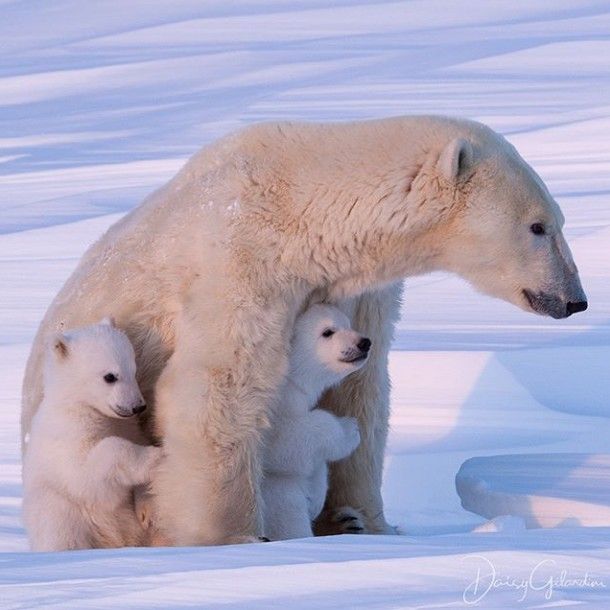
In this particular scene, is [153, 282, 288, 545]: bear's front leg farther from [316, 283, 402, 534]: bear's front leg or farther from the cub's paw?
the cub's paw

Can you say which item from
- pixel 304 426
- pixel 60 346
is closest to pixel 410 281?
Answer: pixel 304 426

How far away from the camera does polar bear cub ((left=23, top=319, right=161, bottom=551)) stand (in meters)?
4.69

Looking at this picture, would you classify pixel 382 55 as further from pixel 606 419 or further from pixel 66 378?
pixel 66 378

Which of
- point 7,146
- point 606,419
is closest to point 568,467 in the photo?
point 606,419

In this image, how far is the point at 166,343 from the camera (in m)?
4.86

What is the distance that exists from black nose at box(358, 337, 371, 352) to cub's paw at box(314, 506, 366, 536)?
0.72 metres

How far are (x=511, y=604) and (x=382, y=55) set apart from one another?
15.7m

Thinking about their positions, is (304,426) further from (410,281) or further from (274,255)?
(410,281)

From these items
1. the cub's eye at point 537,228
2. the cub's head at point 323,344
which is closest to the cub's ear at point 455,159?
the cub's eye at point 537,228

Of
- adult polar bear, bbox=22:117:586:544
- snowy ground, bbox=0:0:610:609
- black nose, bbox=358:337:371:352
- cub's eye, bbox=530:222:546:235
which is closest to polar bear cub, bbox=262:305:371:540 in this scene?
black nose, bbox=358:337:371:352

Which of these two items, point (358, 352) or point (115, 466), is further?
point (358, 352)

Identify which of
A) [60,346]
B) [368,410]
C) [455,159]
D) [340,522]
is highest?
[455,159]

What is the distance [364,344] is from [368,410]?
0.45m

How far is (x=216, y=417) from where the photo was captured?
4613mm
